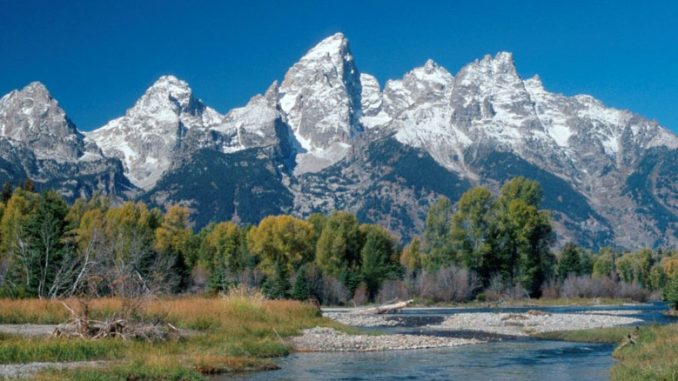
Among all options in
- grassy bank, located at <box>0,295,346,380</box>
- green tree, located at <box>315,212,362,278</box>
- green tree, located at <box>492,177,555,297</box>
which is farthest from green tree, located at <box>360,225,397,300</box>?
grassy bank, located at <box>0,295,346,380</box>

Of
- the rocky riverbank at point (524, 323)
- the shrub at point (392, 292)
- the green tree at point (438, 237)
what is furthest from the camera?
the green tree at point (438, 237)

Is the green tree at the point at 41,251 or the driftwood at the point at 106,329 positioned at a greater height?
the green tree at the point at 41,251

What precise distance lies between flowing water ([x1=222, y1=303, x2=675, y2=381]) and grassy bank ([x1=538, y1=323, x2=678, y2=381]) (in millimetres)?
1158

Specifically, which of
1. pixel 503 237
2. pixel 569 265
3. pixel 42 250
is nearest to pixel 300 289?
pixel 42 250

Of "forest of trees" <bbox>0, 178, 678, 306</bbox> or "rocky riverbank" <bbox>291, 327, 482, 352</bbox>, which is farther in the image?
→ "forest of trees" <bbox>0, 178, 678, 306</bbox>

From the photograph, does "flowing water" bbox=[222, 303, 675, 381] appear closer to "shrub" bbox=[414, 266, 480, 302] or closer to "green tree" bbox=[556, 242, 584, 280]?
"shrub" bbox=[414, 266, 480, 302]

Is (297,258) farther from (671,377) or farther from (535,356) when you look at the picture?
(671,377)

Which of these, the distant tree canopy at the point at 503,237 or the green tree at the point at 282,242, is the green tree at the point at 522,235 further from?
the green tree at the point at 282,242

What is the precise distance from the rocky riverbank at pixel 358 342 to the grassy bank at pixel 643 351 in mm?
8908

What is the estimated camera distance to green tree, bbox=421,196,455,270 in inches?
4673

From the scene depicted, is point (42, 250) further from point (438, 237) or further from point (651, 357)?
point (438, 237)

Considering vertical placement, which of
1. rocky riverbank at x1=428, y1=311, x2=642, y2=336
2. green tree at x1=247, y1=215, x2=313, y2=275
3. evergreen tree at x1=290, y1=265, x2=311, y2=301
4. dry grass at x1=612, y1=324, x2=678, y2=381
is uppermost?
green tree at x1=247, y1=215, x2=313, y2=275

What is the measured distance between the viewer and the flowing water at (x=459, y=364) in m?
36.0

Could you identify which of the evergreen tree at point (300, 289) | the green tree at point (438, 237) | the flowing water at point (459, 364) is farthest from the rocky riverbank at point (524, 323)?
the green tree at point (438, 237)
